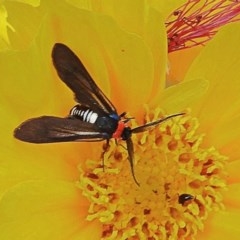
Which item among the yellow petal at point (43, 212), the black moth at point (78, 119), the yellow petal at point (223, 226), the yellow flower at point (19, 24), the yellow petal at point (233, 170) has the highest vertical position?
the yellow flower at point (19, 24)

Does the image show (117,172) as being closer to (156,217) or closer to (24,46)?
(156,217)

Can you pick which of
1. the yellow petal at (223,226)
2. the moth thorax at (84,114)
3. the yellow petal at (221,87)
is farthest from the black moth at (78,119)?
the yellow petal at (223,226)

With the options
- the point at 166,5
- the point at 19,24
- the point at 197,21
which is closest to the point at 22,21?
the point at 19,24

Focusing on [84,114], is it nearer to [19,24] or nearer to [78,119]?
[78,119]

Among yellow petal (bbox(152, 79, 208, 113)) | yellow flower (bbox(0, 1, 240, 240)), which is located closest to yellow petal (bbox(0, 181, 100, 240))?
yellow flower (bbox(0, 1, 240, 240))

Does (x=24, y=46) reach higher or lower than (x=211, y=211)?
higher

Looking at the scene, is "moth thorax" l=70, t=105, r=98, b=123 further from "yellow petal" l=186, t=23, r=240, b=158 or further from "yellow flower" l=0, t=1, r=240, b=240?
"yellow petal" l=186, t=23, r=240, b=158

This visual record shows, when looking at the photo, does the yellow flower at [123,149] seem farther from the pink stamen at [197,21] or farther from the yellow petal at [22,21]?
the pink stamen at [197,21]

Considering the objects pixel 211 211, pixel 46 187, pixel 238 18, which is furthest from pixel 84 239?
pixel 238 18
